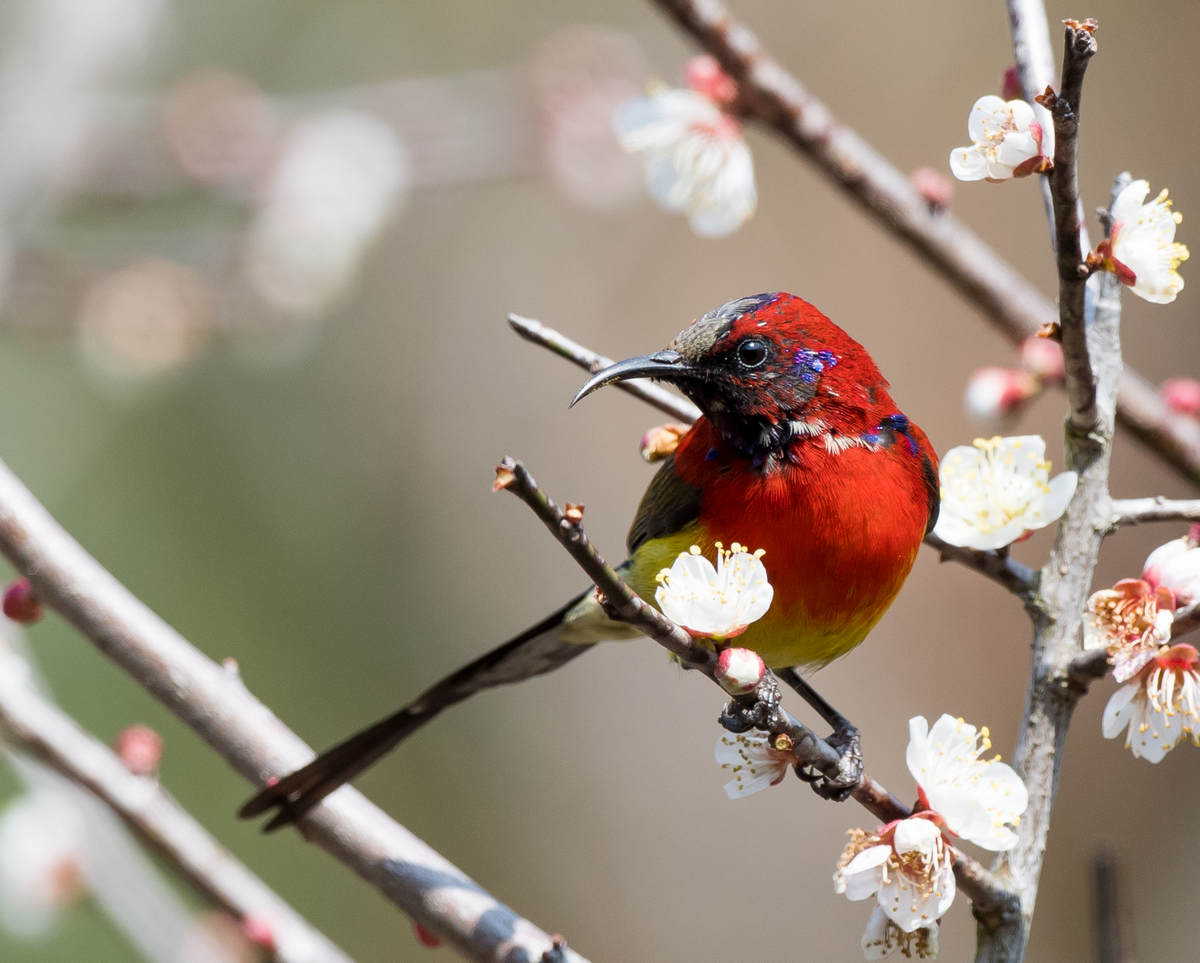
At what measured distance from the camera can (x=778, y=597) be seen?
7.46 feet

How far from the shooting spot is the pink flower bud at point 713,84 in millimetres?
2803

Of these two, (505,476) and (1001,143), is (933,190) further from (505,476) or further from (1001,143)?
(505,476)

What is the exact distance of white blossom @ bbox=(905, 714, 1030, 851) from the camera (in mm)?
1778

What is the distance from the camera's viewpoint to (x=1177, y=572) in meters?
1.87

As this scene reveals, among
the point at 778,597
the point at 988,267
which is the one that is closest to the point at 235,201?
the point at 988,267

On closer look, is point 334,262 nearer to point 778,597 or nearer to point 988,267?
point 988,267

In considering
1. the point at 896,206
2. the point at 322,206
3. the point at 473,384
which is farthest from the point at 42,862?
the point at 473,384

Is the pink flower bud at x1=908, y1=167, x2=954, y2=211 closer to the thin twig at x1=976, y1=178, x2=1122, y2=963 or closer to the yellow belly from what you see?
the thin twig at x1=976, y1=178, x2=1122, y2=963

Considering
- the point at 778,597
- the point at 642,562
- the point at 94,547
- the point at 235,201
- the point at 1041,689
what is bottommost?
the point at 1041,689

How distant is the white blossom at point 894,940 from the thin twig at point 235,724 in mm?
464

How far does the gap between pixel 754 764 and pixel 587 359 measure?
79cm

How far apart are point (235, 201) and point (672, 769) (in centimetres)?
387

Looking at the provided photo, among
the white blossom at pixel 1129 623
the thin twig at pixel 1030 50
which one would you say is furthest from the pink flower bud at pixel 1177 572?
the thin twig at pixel 1030 50

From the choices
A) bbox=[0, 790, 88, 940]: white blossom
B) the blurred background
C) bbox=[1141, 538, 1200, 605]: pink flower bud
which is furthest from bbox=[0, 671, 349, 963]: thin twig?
the blurred background
